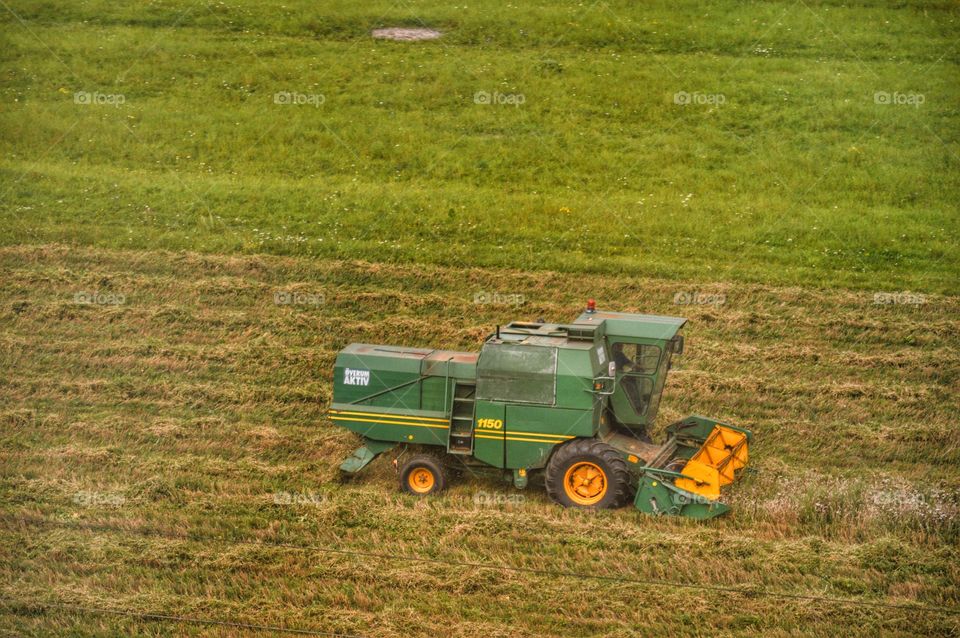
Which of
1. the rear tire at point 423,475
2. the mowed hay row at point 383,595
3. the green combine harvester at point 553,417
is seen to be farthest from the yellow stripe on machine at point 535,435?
the mowed hay row at point 383,595

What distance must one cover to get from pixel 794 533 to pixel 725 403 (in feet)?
14.9

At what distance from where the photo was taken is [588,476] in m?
13.7

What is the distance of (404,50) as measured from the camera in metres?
32.9

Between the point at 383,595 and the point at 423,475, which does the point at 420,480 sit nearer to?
the point at 423,475

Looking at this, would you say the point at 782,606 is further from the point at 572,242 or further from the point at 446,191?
the point at 446,191

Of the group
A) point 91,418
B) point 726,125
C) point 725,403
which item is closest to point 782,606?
point 725,403
